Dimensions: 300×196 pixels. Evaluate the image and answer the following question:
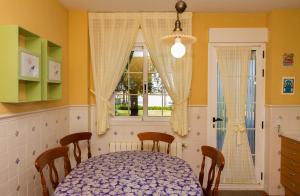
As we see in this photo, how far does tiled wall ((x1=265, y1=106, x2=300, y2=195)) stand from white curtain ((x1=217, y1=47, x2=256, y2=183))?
0.85 ft

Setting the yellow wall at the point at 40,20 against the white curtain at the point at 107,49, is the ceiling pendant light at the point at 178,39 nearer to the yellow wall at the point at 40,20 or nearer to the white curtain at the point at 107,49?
the yellow wall at the point at 40,20

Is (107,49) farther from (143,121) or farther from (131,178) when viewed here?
(131,178)

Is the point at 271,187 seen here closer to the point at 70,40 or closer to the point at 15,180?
the point at 15,180

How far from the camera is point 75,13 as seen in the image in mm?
3359

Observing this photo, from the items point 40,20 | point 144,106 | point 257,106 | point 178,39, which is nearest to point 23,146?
point 40,20

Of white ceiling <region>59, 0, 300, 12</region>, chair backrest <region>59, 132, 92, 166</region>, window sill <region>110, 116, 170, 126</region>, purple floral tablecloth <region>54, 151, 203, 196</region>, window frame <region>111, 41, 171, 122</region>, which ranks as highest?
white ceiling <region>59, 0, 300, 12</region>

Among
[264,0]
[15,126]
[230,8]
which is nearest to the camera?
[15,126]

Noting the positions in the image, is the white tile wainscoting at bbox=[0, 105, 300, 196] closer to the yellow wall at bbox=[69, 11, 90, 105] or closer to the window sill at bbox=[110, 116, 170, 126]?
the window sill at bbox=[110, 116, 170, 126]

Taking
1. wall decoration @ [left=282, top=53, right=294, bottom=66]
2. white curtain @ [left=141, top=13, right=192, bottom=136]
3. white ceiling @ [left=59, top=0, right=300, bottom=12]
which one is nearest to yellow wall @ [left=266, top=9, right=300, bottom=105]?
wall decoration @ [left=282, top=53, right=294, bottom=66]

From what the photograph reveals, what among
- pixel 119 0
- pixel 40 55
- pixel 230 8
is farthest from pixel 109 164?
pixel 230 8

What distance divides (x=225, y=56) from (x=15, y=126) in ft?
8.85

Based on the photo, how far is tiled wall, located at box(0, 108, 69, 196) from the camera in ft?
6.29

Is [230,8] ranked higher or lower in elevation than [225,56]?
higher

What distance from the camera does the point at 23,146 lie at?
86.4 inches
